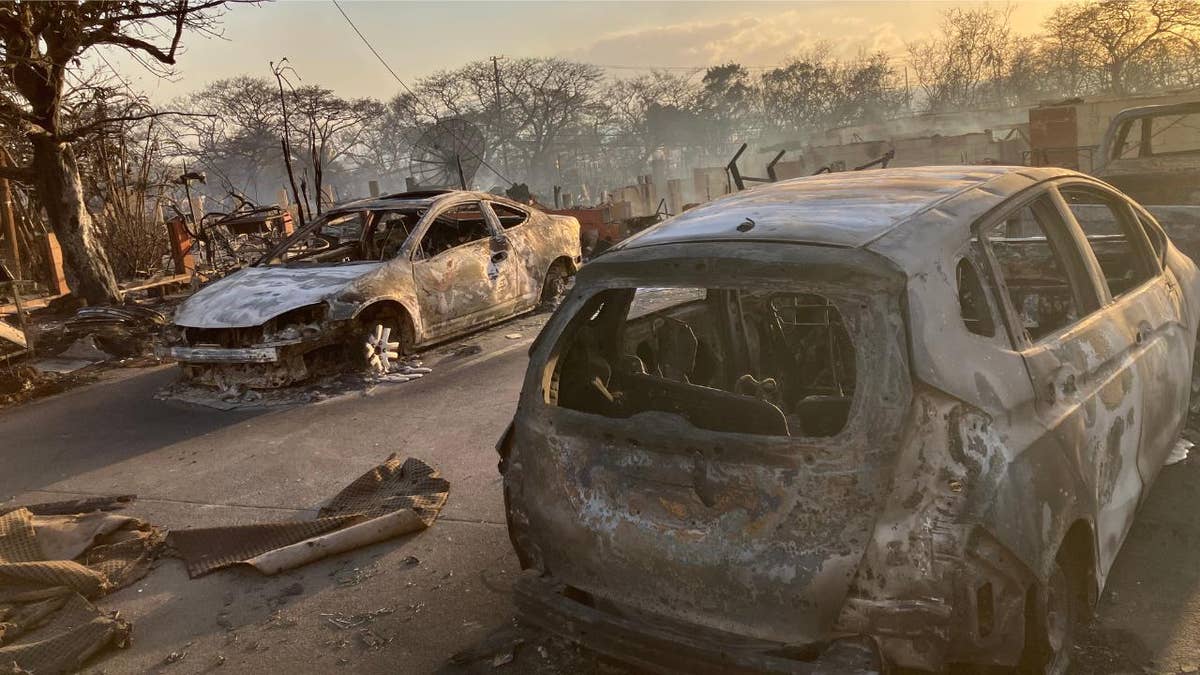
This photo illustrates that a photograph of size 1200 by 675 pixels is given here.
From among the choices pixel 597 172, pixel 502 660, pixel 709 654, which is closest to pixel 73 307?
pixel 502 660

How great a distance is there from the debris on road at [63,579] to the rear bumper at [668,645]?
205 cm

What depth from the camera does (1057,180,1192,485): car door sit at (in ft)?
10.5

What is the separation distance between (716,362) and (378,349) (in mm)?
4872

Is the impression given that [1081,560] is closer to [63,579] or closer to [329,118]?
[63,579]

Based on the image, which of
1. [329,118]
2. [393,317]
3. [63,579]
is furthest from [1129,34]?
[63,579]

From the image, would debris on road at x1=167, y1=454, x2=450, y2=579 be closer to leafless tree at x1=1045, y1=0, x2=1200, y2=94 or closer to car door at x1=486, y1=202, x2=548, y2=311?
car door at x1=486, y1=202, x2=548, y2=311

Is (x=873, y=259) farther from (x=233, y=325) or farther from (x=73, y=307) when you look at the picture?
(x=73, y=307)

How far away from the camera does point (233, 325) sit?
23.2 ft

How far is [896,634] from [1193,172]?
772cm

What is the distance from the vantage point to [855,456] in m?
2.19

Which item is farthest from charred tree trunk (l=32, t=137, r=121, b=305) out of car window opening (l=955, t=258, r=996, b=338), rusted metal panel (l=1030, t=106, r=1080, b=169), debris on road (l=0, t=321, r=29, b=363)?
rusted metal panel (l=1030, t=106, r=1080, b=169)

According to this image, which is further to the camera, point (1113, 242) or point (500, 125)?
point (500, 125)

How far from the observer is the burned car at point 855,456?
2.17m

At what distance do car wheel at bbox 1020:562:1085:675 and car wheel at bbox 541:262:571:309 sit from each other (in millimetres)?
7889
